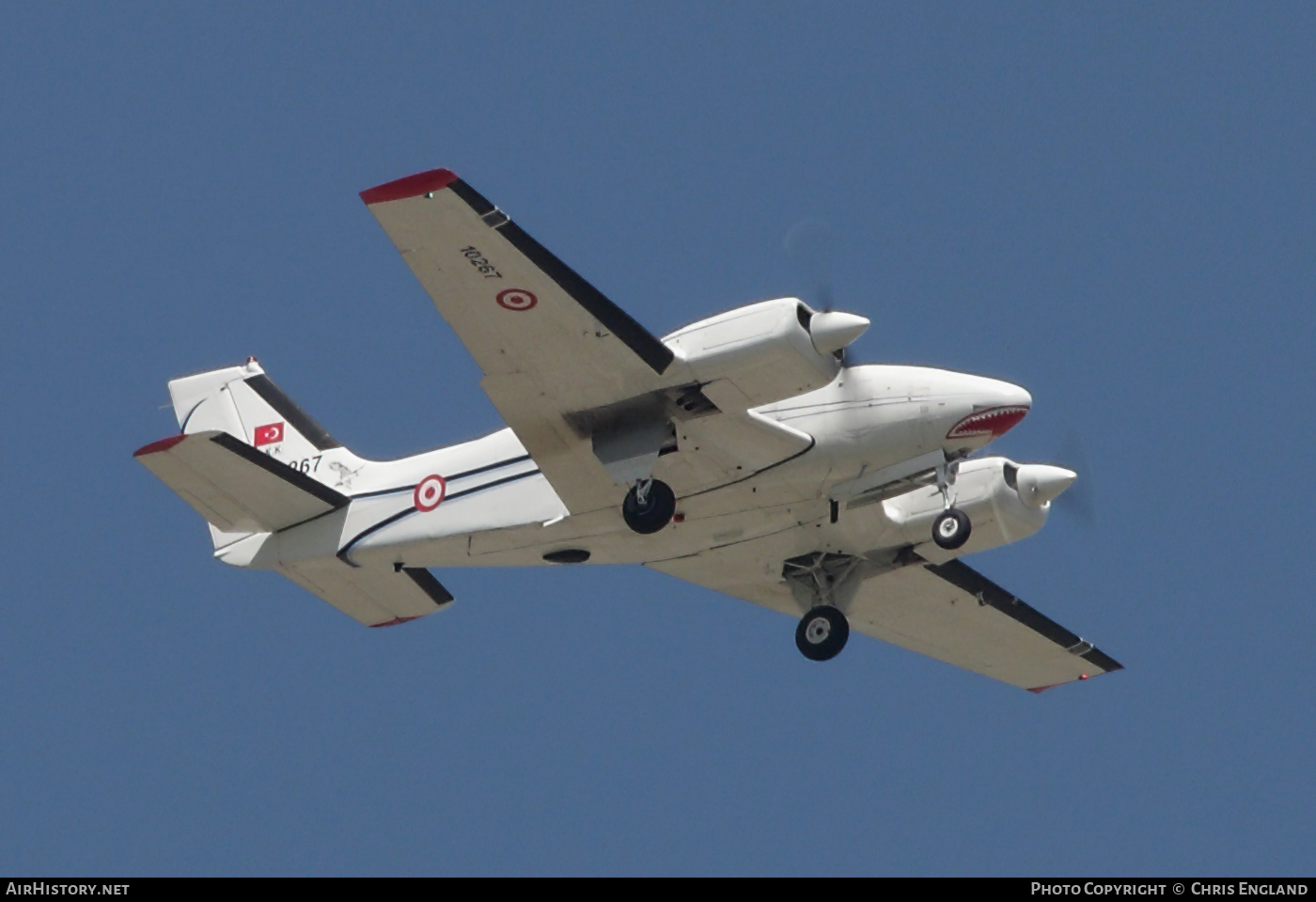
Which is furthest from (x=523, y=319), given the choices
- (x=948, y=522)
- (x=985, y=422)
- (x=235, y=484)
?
(x=948, y=522)

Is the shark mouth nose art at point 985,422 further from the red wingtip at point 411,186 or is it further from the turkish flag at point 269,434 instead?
the turkish flag at point 269,434

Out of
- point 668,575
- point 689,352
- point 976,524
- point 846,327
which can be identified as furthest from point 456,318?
point 976,524

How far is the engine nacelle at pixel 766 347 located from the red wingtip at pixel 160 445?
7.28 metres

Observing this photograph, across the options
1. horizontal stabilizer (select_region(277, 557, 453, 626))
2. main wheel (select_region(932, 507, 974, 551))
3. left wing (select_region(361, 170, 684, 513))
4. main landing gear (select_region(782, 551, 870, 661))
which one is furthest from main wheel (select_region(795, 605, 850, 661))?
horizontal stabilizer (select_region(277, 557, 453, 626))

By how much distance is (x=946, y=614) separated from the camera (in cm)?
2961

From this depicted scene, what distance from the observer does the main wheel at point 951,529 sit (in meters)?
24.5

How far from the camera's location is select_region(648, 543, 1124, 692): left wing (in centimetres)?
2770

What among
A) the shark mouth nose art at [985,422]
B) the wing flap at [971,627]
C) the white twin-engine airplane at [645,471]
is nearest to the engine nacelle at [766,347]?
the white twin-engine airplane at [645,471]

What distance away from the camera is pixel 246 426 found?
30094 millimetres

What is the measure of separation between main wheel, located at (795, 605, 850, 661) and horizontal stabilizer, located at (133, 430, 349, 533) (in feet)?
23.6

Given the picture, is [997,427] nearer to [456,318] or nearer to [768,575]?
[768,575]

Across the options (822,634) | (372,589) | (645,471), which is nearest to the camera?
(645,471)

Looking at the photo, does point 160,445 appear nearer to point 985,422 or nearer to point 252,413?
point 252,413

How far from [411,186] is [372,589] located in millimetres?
8332
